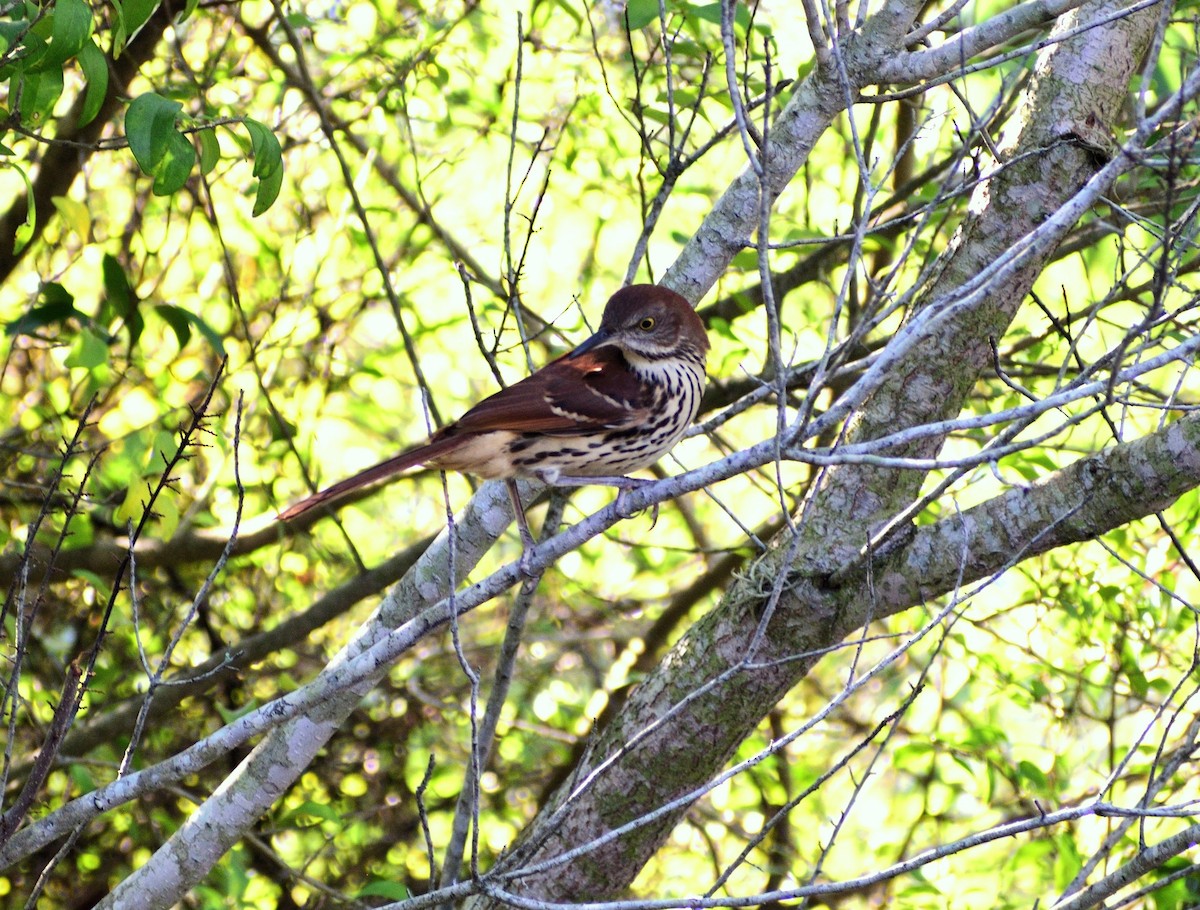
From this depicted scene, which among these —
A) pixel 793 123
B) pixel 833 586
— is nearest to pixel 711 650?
pixel 833 586

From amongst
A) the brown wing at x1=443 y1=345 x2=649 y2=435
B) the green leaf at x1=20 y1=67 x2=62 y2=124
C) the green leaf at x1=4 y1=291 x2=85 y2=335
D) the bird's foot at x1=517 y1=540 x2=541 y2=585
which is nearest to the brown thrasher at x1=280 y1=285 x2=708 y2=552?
the brown wing at x1=443 y1=345 x2=649 y2=435

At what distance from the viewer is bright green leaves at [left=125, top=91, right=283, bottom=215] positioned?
2.87 meters

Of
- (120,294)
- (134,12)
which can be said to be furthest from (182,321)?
(134,12)

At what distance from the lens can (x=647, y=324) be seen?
3914mm

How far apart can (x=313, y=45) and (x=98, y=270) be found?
1.57 m

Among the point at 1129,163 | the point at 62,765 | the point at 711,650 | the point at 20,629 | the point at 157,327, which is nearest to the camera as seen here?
the point at 1129,163

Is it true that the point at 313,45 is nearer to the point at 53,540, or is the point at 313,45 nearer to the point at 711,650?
the point at 53,540

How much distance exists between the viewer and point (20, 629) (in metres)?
2.71

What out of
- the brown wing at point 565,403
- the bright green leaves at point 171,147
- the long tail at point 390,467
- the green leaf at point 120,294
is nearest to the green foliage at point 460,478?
the green leaf at point 120,294

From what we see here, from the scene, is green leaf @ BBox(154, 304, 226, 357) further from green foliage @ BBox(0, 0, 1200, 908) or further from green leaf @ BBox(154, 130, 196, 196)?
green leaf @ BBox(154, 130, 196, 196)

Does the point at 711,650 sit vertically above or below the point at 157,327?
below

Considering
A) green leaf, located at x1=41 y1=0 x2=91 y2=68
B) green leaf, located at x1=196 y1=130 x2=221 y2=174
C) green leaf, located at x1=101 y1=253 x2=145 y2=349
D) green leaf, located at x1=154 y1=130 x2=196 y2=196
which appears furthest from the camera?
green leaf, located at x1=101 y1=253 x2=145 y2=349

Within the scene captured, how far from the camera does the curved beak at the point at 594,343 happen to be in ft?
13.1

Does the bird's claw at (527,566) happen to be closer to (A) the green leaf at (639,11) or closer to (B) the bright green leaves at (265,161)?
(B) the bright green leaves at (265,161)
